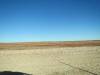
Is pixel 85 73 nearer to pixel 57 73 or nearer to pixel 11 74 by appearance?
pixel 57 73

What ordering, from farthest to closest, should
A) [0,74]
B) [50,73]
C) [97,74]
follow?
[50,73] < [97,74] < [0,74]

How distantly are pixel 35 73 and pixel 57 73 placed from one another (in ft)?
5.39

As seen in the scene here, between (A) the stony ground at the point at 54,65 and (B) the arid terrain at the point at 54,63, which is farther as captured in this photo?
(B) the arid terrain at the point at 54,63

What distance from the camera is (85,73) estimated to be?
1485cm

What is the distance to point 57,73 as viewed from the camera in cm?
1526

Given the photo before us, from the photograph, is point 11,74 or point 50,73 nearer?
point 11,74

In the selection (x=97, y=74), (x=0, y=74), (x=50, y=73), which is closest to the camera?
(x=0, y=74)

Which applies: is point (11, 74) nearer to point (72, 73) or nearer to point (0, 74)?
point (0, 74)

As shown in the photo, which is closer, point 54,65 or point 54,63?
point 54,65

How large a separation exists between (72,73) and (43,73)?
2.11 meters

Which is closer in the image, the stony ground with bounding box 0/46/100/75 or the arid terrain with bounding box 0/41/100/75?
the stony ground with bounding box 0/46/100/75

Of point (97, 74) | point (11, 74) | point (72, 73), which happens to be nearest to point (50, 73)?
point (72, 73)

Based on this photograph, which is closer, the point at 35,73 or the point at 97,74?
the point at 97,74

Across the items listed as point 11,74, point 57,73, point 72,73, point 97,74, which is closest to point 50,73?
point 57,73
